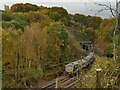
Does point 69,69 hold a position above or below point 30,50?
below

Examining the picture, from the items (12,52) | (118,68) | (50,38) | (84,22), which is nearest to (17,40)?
(12,52)

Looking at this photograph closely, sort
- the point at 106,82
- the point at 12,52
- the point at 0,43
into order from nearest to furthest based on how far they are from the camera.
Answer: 1. the point at 106,82
2. the point at 0,43
3. the point at 12,52

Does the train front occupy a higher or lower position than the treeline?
lower

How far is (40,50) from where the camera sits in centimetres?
978

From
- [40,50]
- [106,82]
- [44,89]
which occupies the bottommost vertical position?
[44,89]

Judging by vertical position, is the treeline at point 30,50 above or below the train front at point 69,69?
above

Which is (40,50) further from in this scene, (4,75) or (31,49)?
(4,75)

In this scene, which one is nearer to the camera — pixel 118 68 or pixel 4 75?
pixel 118 68

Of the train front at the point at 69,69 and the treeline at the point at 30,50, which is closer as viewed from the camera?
the treeline at the point at 30,50

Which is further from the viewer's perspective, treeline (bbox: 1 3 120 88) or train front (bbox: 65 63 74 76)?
train front (bbox: 65 63 74 76)

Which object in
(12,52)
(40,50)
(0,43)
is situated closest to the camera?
(0,43)

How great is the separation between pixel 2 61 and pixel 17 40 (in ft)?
2.98

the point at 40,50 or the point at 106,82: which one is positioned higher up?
the point at 106,82

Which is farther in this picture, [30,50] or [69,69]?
[69,69]
